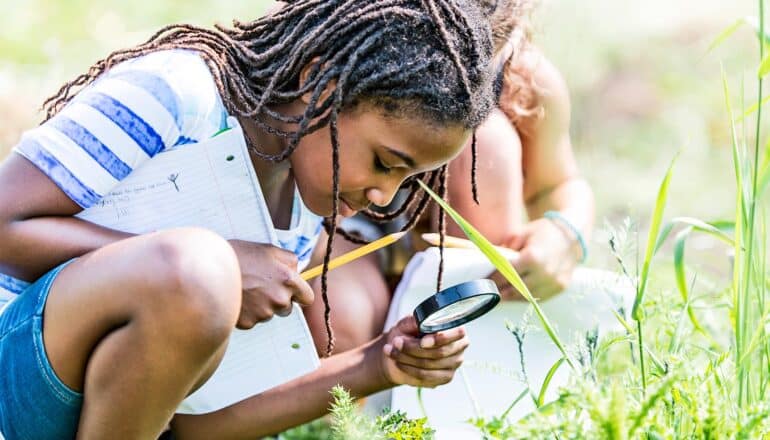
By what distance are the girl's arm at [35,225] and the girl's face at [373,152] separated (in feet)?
1.09

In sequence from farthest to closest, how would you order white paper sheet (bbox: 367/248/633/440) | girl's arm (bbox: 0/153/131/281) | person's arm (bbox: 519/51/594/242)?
person's arm (bbox: 519/51/594/242) → white paper sheet (bbox: 367/248/633/440) → girl's arm (bbox: 0/153/131/281)

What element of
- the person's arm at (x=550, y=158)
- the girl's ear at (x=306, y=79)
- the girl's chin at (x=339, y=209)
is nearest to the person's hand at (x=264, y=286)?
the girl's chin at (x=339, y=209)

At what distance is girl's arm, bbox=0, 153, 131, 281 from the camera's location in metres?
1.38

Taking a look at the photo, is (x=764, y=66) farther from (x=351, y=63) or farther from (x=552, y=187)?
(x=552, y=187)

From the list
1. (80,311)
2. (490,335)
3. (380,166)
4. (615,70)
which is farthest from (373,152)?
(615,70)

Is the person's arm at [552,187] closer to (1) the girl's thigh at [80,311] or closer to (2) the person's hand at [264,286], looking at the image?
(2) the person's hand at [264,286]

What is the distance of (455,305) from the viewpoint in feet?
4.98

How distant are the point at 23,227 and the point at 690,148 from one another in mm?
2408

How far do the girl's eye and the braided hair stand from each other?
0.22ft

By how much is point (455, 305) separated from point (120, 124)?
1.78 ft

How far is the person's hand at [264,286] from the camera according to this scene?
1496 millimetres

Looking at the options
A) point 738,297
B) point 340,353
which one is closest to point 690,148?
point 340,353

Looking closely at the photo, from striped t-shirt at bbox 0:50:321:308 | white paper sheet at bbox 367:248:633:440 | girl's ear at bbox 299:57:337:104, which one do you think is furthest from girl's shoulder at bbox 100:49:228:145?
white paper sheet at bbox 367:248:633:440

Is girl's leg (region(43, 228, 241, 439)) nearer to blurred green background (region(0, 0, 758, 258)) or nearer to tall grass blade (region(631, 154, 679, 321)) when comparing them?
tall grass blade (region(631, 154, 679, 321))
